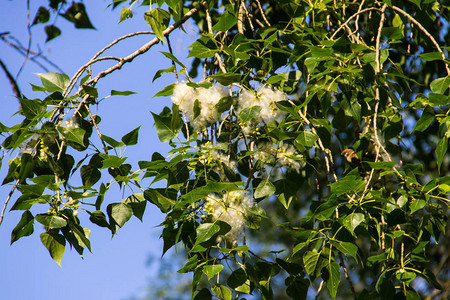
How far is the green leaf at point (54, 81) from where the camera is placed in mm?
1133

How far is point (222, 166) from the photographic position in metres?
1.04

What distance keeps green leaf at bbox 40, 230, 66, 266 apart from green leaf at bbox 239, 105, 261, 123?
48cm

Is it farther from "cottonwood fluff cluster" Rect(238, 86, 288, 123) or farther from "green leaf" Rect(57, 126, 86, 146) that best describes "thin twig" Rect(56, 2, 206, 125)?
"cottonwood fluff cluster" Rect(238, 86, 288, 123)

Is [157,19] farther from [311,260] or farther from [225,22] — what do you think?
[311,260]

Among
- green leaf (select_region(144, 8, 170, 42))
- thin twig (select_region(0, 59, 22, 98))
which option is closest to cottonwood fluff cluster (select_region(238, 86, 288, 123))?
green leaf (select_region(144, 8, 170, 42))

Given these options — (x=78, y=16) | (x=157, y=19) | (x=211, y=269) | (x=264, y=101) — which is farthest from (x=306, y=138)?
(x=78, y=16)

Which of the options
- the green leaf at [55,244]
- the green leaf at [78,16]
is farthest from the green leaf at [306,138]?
the green leaf at [78,16]

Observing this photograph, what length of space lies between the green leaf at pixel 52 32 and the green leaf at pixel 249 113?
3.92 ft

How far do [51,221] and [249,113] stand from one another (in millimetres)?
477

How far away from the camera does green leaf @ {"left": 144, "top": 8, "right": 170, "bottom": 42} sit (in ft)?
3.65

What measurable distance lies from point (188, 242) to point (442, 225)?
579 mm

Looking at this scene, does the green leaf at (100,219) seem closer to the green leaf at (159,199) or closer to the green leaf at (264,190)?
the green leaf at (159,199)

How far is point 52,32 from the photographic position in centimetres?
193

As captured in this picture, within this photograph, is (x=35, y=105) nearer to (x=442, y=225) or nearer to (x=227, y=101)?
(x=227, y=101)
